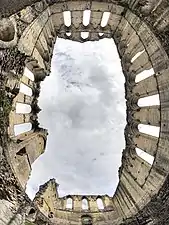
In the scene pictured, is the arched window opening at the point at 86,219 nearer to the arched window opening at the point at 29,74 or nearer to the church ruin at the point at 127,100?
the church ruin at the point at 127,100

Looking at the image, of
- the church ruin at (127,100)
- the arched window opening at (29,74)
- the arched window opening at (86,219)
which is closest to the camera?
the church ruin at (127,100)

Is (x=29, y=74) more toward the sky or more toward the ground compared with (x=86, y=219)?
more toward the sky

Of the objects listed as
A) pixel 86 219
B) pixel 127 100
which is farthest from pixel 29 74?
pixel 86 219

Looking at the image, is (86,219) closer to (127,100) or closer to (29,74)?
(127,100)

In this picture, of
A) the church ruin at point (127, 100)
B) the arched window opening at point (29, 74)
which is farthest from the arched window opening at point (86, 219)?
the arched window opening at point (29, 74)

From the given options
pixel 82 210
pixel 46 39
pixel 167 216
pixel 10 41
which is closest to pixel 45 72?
pixel 46 39

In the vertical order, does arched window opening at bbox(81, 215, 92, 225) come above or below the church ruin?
below

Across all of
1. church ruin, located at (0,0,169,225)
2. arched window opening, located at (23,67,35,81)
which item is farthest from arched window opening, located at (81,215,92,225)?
arched window opening, located at (23,67,35,81)

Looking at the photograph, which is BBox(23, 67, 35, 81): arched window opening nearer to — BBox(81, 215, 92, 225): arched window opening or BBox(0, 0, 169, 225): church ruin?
BBox(0, 0, 169, 225): church ruin
